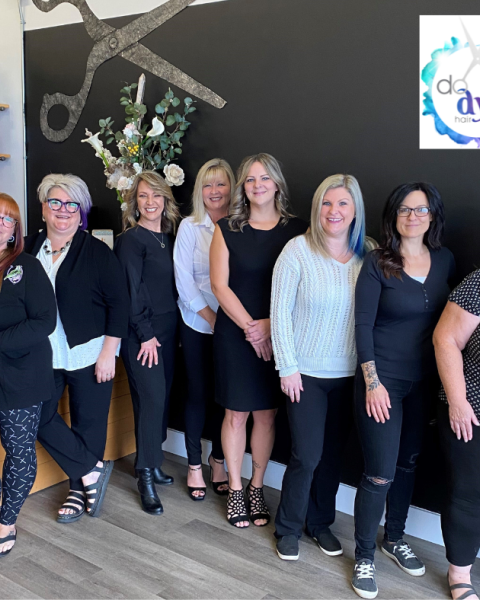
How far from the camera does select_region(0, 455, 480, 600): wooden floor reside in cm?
234

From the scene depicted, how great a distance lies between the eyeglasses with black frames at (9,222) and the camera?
2416 mm

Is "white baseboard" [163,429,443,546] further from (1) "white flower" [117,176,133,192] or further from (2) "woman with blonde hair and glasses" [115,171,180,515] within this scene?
(1) "white flower" [117,176,133,192]

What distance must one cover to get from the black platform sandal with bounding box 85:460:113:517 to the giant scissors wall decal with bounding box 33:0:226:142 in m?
2.00

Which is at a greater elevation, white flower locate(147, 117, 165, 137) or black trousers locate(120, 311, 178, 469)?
white flower locate(147, 117, 165, 137)

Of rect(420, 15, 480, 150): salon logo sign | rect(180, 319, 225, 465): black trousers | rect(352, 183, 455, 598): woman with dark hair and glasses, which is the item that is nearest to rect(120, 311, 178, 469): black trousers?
rect(180, 319, 225, 465): black trousers

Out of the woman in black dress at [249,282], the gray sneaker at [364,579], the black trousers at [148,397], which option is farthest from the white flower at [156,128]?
the gray sneaker at [364,579]

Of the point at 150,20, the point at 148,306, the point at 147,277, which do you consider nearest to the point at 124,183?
the point at 147,277

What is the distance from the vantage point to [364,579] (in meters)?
2.34

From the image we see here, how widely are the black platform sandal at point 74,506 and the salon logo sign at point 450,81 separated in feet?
7.52

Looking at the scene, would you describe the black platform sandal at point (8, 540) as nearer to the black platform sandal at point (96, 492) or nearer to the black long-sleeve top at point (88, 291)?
the black platform sandal at point (96, 492)

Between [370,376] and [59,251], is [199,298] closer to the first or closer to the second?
Answer: [59,251]

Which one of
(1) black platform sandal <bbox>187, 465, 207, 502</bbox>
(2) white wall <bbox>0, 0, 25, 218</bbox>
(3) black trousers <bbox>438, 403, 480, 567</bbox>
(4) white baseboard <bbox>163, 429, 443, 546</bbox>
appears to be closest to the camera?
(3) black trousers <bbox>438, 403, 480, 567</bbox>

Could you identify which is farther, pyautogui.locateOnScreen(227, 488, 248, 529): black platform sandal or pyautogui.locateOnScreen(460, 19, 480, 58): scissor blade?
pyautogui.locateOnScreen(227, 488, 248, 529): black platform sandal

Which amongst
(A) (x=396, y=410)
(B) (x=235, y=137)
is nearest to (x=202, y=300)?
(B) (x=235, y=137)
